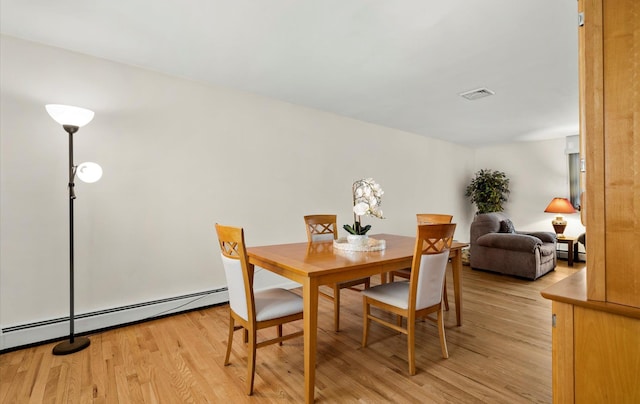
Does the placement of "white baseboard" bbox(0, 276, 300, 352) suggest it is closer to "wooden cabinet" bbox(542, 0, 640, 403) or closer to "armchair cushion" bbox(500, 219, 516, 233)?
"wooden cabinet" bbox(542, 0, 640, 403)

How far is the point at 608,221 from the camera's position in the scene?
934 mm

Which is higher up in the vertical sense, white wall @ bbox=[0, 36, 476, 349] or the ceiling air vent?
the ceiling air vent

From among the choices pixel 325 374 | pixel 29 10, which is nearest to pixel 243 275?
pixel 325 374

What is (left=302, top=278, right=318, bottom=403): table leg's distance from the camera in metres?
1.63

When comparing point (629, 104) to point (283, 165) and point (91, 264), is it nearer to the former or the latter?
point (283, 165)

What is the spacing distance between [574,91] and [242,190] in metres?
3.85

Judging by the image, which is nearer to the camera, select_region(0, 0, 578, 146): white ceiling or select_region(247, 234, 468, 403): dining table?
select_region(247, 234, 468, 403): dining table

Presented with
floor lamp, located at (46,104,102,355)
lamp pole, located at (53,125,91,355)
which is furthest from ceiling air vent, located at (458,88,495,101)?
lamp pole, located at (53,125,91,355)

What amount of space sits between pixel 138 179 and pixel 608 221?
3207mm

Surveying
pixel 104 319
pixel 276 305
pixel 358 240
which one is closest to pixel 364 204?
pixel 358 240

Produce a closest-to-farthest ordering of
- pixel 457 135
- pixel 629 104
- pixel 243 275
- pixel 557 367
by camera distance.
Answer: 1. pixel 629 104
2. pixel 557 367
3. pixel 243 275
4. pixel 457 135

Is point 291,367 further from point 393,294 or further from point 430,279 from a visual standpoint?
point 430,279

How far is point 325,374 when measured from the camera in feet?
6.37

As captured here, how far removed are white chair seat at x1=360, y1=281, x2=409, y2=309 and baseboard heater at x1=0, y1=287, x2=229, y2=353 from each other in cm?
182
